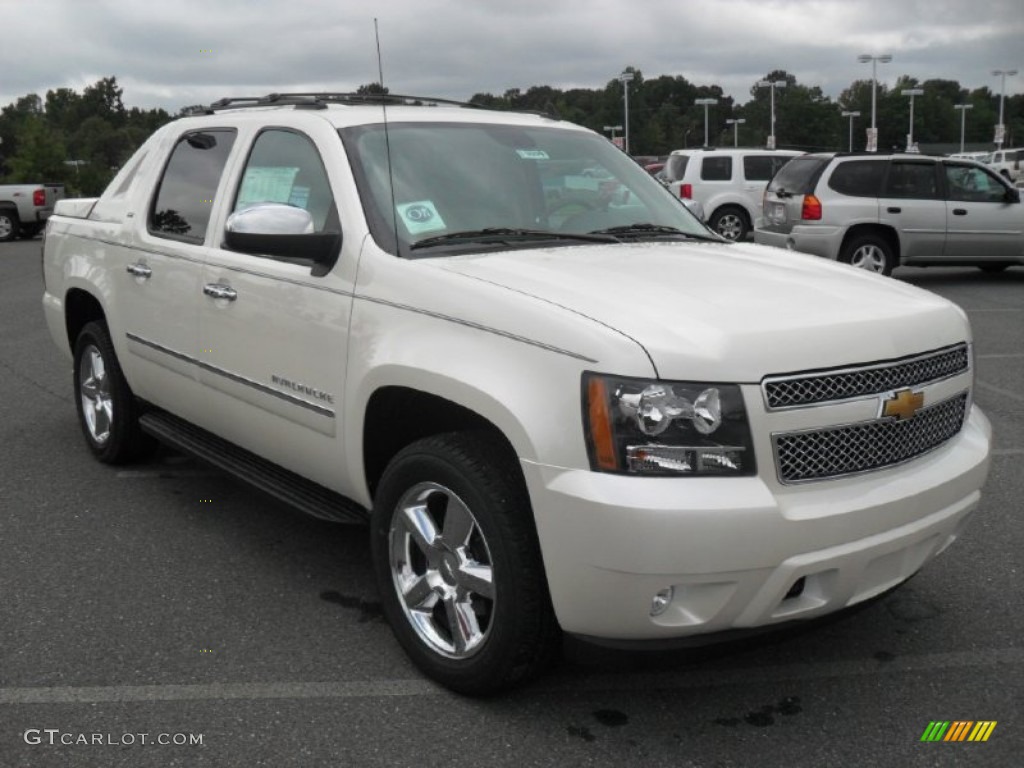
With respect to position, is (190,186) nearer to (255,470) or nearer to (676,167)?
(255,470)

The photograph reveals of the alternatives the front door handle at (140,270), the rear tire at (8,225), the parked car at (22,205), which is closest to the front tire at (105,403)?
the front door handle at (140,270)

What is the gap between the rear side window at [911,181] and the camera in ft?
46.9

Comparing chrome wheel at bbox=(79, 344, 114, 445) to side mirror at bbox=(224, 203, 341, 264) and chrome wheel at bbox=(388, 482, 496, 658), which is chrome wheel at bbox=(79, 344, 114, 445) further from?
chrome wheel at bbox=(388, 482, 496, 658)

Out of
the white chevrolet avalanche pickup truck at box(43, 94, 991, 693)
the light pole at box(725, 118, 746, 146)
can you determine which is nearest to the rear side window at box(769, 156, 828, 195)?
the white chevrolet avalanche pickup truck at box(43, 94, 991, 693)

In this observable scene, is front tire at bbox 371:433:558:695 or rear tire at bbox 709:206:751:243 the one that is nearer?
front tire at bbox 371:433:558:695

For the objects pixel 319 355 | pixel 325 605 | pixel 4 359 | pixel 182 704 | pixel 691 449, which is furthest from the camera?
pixel 4 359

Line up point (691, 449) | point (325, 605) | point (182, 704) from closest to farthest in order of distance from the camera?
1. point (691, 449)
2. point (182, 704)
3. point (325, 605)

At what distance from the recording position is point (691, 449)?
2838 mm

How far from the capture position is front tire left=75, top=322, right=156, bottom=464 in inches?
222

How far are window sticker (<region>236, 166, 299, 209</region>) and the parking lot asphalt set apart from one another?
148 centimetres

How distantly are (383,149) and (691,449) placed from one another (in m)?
1.83

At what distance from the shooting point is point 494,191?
13.5 feet

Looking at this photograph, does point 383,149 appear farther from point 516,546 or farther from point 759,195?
point 759,195

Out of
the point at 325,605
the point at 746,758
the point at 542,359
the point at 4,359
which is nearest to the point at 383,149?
the point at 542,359
